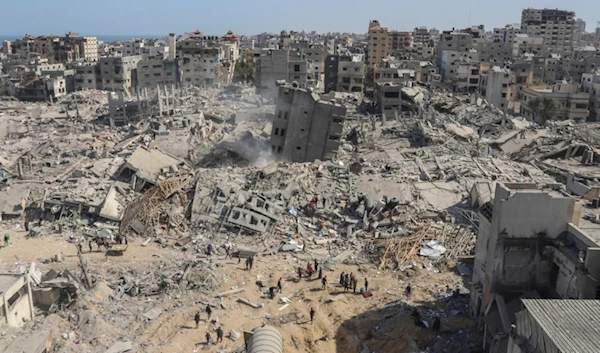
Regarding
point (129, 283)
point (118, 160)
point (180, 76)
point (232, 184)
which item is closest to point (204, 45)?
point (180, 76)

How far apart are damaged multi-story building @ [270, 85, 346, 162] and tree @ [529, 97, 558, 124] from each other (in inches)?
1067

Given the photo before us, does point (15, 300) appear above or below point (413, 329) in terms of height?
above

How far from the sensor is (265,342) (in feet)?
40.3

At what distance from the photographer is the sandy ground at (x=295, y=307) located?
52.1 ft

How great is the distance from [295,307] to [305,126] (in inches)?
698

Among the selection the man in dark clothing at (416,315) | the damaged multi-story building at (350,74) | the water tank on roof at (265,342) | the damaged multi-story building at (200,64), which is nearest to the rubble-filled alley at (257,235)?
the man in dark clothing at (416,315)

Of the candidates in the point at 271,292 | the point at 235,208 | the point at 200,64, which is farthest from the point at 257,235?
the point at 200,64

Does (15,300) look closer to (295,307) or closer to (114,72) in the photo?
(295,307)

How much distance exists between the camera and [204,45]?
70312 mm

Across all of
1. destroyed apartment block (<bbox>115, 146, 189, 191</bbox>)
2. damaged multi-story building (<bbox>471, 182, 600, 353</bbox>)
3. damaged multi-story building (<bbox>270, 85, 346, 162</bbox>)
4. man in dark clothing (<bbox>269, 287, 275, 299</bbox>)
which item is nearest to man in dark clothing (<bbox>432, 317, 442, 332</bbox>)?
damaged multi-story building (<bbox>471, 182, 600, 353</bbox>)

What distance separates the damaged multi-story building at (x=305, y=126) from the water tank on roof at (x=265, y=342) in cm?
2161

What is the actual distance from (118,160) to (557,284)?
22181 mm

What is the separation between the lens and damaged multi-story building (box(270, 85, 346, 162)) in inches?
1308

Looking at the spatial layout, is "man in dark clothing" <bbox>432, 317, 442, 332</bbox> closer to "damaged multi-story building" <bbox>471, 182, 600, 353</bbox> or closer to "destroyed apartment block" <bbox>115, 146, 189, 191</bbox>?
"damaged multi-story building" <bbox>471, 182, 600, 353</bbox>
